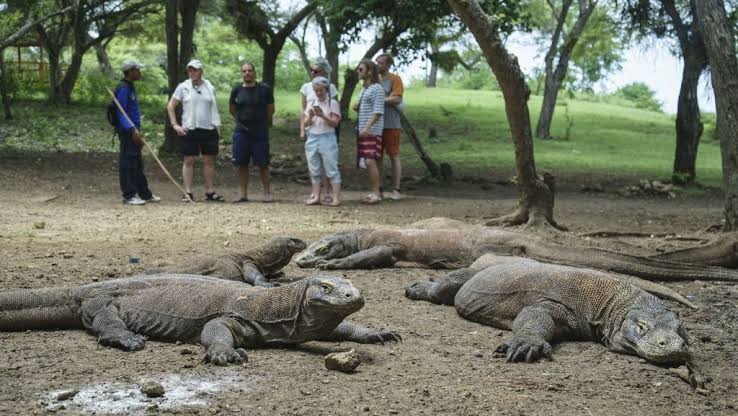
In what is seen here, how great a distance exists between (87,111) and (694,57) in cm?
1319

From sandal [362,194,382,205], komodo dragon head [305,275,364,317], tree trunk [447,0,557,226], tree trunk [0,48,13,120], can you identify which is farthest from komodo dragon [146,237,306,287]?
tree trunk [0,48,13,120]

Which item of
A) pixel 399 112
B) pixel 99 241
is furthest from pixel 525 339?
pixel 399 112

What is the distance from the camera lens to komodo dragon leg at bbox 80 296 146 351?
14.8ft

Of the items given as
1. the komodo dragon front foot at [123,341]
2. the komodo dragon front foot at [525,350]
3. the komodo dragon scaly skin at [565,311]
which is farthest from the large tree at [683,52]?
the komodo dragon front foot at [123,341]

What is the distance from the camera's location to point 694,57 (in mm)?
15023

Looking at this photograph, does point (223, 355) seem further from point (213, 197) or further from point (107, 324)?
point (213, 197)

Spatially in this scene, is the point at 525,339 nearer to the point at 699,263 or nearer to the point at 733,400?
the point at 733,400

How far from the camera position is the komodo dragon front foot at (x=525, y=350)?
452 centimetres

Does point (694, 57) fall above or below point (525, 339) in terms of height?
above

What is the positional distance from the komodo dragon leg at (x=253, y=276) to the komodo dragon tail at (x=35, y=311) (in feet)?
4.56

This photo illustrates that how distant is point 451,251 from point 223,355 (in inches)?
135

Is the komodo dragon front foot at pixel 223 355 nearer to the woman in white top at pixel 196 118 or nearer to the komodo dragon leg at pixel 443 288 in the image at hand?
the komodo dragon leg at pixel 443 288

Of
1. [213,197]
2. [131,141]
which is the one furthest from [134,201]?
[213,197]

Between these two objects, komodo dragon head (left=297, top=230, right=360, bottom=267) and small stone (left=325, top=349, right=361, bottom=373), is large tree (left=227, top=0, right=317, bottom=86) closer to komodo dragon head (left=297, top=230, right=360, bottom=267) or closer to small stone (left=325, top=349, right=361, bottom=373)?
komodo dragon head (left=297, top=230, right=360, bottom=267)
